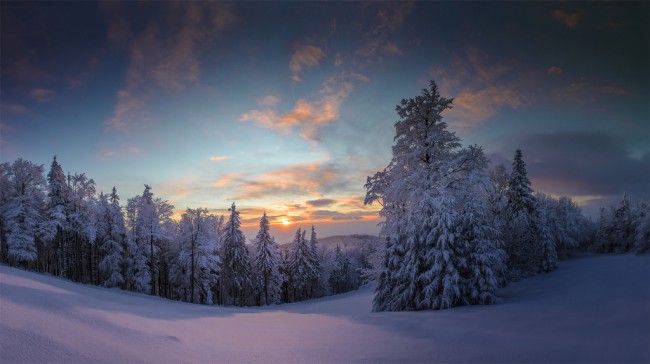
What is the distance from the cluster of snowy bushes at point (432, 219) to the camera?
13.8 metres

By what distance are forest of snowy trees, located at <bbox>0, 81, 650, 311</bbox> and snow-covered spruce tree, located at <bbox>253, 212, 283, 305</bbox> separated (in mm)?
175

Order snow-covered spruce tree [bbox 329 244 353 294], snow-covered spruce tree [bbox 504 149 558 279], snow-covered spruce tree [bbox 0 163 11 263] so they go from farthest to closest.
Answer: snow-covered spruce tree [bbox 329 244 353 294] → snow-covered spruce tree [bbox 0 163 11 263] → snow-covered spruce tree [bbox 504 149 558 279]

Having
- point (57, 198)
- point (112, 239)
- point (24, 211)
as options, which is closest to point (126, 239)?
point (112, 239)

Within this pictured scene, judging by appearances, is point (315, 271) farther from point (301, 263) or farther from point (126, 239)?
point (126, 239)

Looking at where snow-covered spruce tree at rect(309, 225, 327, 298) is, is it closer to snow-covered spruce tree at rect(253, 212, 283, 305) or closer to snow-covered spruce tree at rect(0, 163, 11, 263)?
snow-covered spruce tree at rect(253, 212, 283, 305)

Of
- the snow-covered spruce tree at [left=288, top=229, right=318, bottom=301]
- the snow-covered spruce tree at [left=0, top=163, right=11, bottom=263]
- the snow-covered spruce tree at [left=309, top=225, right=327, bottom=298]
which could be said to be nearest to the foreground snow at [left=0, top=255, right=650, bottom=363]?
the snow-covered spruce tree at [left=0, top=163, right=11, bottom=263]

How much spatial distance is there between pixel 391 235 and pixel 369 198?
247 cm

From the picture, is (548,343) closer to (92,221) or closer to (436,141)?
(436,141)

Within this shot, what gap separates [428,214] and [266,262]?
122ft

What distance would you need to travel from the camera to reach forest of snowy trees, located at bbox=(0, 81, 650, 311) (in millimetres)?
14281

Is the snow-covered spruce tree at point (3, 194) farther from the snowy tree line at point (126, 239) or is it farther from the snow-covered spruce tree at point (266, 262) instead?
the snow-covered spruce tree at point (266, 262)

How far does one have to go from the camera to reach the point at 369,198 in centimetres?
1698

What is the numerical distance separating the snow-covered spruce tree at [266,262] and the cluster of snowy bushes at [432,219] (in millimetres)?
33445

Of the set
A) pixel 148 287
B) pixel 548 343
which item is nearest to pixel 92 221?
pixel 148 287
